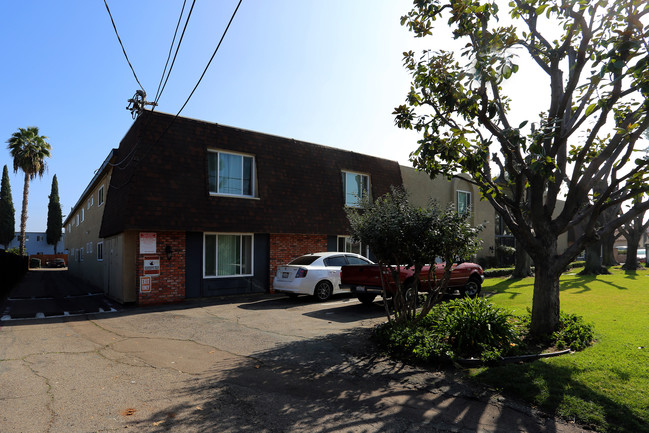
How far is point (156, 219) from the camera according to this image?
517 inches

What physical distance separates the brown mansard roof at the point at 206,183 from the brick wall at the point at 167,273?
1.96 ft

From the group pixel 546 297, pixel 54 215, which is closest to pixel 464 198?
pixel 546 297

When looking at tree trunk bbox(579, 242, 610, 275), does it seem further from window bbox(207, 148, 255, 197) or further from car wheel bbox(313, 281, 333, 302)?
window bbox(207, 148, 255, 197)

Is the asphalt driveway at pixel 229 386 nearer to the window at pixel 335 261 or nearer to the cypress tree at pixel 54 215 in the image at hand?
the window at pixel 335 261

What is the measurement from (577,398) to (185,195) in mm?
12199

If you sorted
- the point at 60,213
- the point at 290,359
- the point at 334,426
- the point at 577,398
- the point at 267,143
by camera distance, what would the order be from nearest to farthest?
the point at 334,426 → the point at 577,398 → the point at 290,359 → the point at 267,143 → the point at 60,213

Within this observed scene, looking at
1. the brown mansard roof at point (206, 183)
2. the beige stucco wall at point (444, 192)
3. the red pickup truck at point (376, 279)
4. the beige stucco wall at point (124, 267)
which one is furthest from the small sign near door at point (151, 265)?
the beige stucco wall at point (444, 192)

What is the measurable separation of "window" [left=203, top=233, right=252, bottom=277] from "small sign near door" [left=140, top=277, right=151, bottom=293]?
6.41ft

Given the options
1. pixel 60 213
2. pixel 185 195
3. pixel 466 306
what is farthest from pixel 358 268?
pixel 60 213

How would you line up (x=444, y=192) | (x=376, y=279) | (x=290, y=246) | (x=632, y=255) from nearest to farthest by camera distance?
(x=376, y=279) → (x=290, y=246) → (x=444, y=192) → (x=632, y=255)

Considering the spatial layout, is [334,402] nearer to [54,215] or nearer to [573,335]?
[573,335]

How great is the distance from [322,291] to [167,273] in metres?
5.14

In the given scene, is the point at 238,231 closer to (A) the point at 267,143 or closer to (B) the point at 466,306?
(A) the point at 267,143

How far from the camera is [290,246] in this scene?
55.0 ft
